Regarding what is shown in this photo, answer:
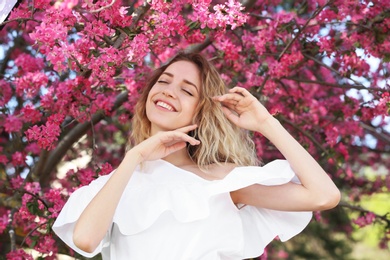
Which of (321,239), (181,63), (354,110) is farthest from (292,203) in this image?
(321,239)

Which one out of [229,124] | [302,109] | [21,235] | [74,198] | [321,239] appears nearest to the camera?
[74,198]

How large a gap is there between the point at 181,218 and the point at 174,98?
0.52 meters

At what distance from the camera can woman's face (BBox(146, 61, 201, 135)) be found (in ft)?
8.91

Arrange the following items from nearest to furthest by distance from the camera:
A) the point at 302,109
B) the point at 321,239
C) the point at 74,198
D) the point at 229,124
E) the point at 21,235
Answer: the point at 74,198 < the point at 229,124 < the point at 21,235 < the point at 302,109 < the point at 321,239

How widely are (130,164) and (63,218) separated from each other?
37cm

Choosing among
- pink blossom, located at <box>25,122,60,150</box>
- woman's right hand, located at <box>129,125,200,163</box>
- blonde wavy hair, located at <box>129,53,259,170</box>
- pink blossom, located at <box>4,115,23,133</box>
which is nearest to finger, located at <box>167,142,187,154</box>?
woman's right hand, located at <box>129,125,200,163</box>

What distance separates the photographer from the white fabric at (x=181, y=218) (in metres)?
2.47

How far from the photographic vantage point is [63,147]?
166 inches

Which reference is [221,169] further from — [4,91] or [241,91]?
[4,91]

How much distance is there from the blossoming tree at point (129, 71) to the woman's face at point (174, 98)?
165mm

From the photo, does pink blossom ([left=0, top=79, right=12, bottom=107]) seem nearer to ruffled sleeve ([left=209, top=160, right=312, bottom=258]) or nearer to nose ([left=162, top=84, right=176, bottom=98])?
nose ([left=162, top=84, right=176, bottom=98])

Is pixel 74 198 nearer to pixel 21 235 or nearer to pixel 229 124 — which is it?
pixel 229 124

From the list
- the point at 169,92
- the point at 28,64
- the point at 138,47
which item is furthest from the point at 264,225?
the point at 28,64

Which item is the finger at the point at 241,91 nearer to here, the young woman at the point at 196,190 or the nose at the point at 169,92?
the young woman at the point at 196,190
